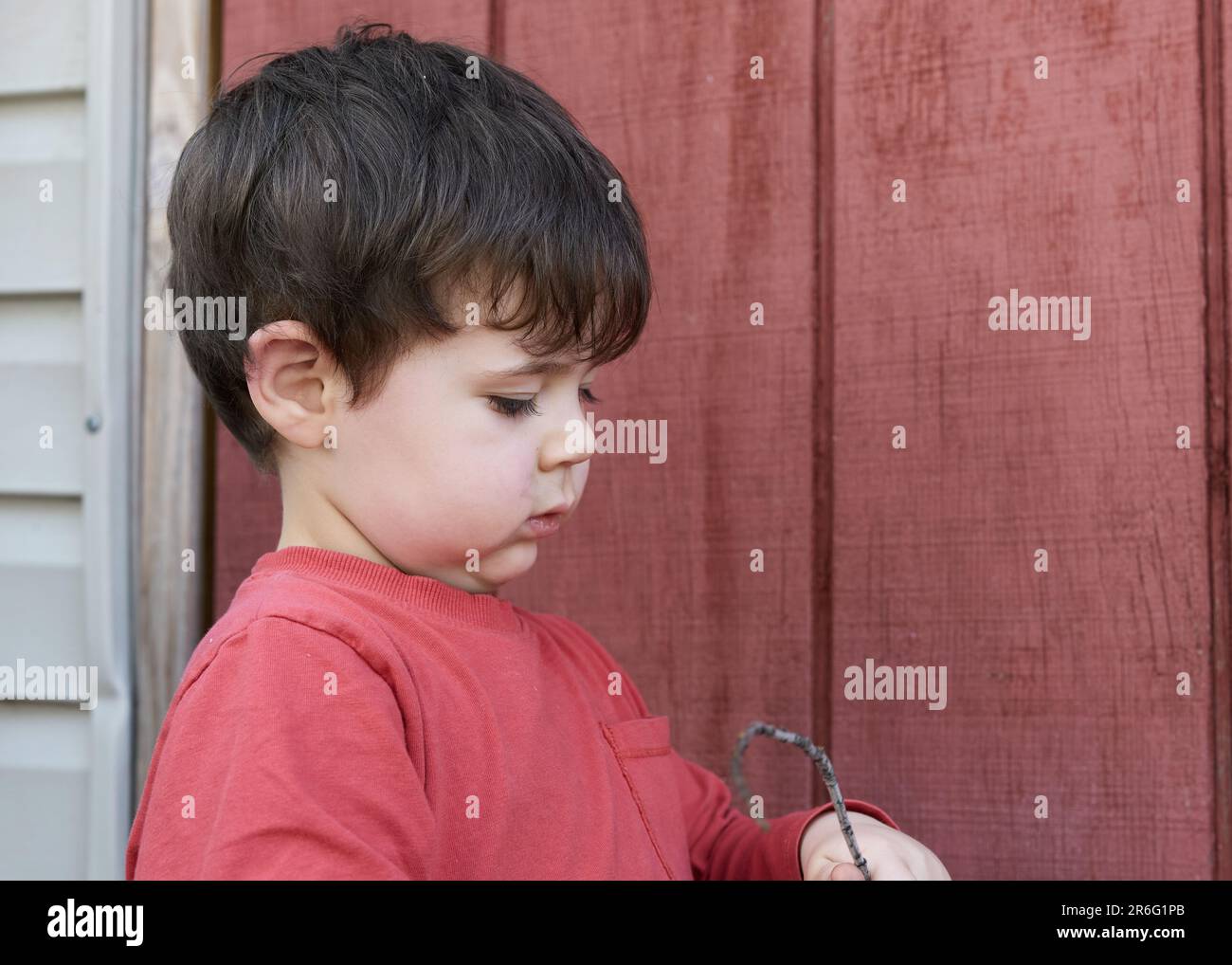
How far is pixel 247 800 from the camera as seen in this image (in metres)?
0.68

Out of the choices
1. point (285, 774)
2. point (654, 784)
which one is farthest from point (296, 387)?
point (654, 784)

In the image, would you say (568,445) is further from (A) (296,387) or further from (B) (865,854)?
(B) (865,854)

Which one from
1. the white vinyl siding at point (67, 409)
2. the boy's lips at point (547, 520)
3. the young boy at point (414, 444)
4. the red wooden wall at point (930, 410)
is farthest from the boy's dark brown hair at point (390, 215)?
the white vinyl siding at point (67, 409)

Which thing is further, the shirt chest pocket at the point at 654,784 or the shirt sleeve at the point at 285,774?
the shirt chest pocket at the point at 654,784

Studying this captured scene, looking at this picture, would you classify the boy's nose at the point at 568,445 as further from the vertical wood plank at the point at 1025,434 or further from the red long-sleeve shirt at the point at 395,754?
the vertical wood plank at the point at 1025,434

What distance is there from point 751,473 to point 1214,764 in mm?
540

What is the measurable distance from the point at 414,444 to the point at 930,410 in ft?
1.92

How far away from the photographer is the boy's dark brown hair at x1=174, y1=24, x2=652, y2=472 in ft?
2.77

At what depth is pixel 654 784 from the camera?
0.99 m

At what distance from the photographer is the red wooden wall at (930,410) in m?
1.11

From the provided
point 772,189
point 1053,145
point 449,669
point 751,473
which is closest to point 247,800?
point 449,669

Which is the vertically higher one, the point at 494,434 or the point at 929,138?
the point at 929,138
